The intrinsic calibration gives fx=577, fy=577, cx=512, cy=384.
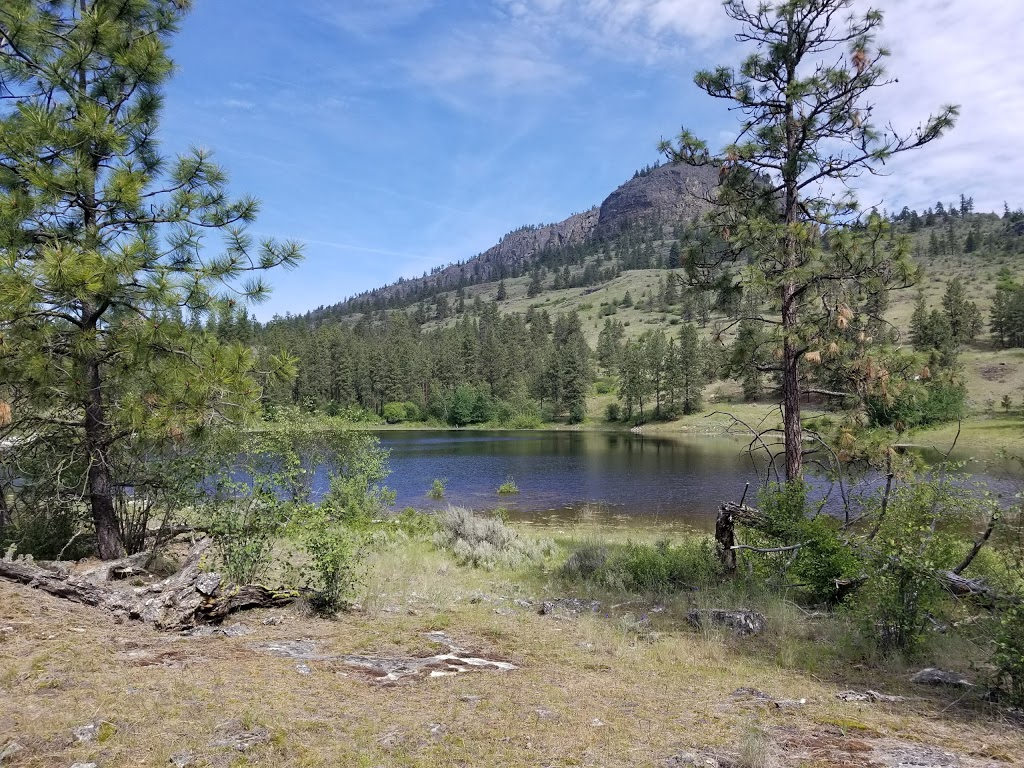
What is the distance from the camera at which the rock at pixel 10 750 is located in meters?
3.31

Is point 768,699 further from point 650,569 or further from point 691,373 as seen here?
→ point 691,373

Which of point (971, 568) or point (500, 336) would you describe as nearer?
point (971, 568)

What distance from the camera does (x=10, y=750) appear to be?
3.38 meters

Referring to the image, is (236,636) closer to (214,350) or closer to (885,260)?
(214,350)

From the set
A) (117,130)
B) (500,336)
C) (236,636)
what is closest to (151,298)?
(117,130)

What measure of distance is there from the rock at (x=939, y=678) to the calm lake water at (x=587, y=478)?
8248mm

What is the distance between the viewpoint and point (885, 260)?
9648mm

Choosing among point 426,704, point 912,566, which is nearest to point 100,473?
point 426,704

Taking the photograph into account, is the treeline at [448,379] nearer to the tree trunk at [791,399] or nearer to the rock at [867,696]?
the tree trunk at [791,399]

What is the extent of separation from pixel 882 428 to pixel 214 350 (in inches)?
410

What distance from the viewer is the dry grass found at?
152 inches

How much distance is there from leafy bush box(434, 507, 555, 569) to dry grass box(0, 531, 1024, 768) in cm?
717

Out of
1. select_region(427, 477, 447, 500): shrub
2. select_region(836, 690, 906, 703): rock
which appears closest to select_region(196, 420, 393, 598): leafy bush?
→ select_region(836, 690, 906, 703): rock

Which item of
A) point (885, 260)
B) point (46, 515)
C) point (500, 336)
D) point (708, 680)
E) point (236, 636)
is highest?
point (500, 336)
